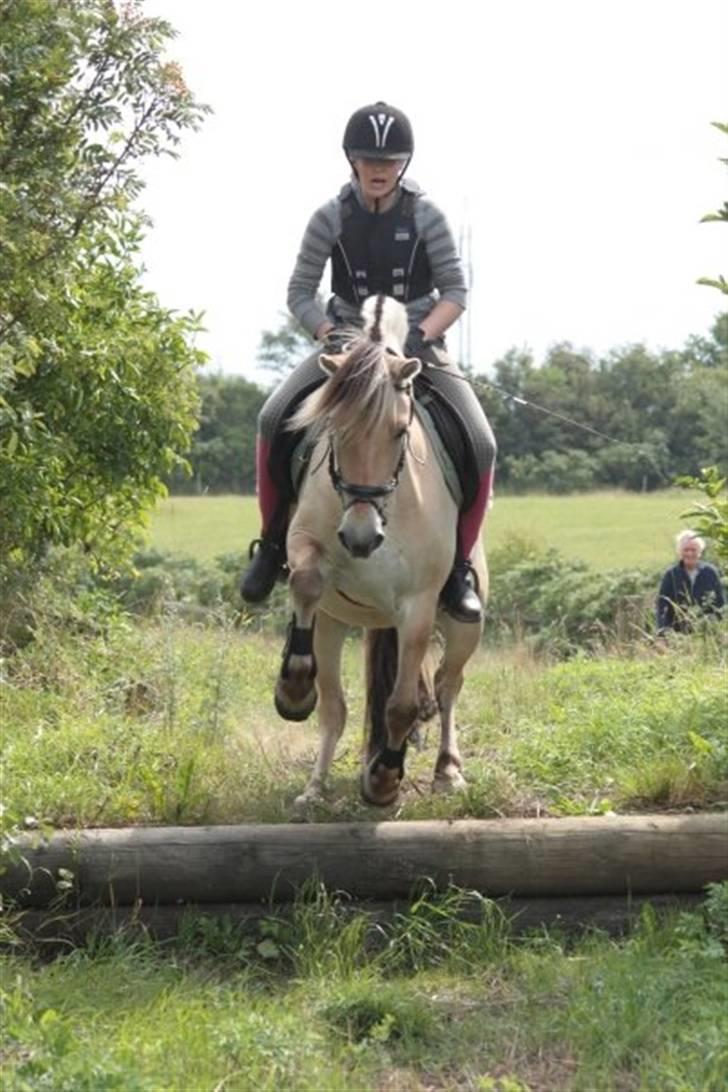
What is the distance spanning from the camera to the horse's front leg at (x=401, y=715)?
785 centimetres

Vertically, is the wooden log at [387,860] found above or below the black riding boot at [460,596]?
below

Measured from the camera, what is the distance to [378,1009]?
20.8ft

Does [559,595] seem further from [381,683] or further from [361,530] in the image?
[361,530]

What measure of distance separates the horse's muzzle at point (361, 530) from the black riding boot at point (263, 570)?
1.26 metres

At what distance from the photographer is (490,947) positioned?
715 centimetres

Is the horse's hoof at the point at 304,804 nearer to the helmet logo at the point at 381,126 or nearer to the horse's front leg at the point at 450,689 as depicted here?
the horse's front leg at the point at 450,689

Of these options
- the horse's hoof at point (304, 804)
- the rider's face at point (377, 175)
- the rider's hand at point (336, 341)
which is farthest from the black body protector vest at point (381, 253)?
the horse's hoof at point (304, 804)

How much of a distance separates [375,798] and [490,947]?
1059mm

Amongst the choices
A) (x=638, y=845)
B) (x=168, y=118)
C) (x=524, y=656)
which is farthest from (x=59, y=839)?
(x=524, y=656)

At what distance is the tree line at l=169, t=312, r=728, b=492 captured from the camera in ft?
158

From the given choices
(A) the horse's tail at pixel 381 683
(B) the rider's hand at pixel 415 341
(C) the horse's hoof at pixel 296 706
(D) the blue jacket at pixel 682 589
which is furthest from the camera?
(D) the blue jacket at pixel 682 589

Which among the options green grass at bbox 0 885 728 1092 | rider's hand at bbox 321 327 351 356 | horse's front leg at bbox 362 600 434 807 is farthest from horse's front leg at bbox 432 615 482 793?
rider's hand at bbox 321 327 351 356

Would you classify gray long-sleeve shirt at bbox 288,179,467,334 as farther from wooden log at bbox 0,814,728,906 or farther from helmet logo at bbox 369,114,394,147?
wooden log at bbox 0,814,728,906

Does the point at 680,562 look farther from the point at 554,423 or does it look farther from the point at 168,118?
the point at 554,423
